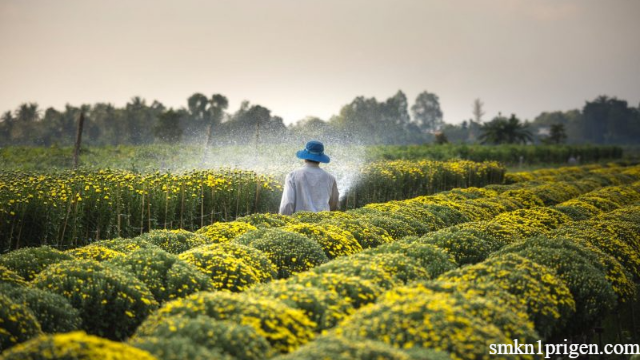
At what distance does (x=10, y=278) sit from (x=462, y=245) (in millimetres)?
5290

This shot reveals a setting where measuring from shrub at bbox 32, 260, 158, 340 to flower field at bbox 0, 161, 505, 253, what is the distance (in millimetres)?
3709

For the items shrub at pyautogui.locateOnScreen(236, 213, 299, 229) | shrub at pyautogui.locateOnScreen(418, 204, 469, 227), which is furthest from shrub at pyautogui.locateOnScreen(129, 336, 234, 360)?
shrub at pyautogui.locateOnScreen(418, 204, 469, 227)

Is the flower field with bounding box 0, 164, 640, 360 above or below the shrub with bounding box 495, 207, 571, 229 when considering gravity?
below

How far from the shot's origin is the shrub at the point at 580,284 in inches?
265

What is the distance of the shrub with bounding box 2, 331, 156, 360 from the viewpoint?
3.61 meters

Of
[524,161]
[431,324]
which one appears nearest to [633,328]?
[431,324]

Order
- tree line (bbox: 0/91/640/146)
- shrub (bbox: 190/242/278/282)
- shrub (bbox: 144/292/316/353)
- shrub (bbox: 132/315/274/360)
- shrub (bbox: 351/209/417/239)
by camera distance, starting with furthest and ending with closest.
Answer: tree line (bbox: 0/91/640/146) < shrub (bbox: 351/209/417/239) < shrub (bbox: 190/242/278/282) < shrub (bbox: 144/292/316/353) < shrub (bbox: 132/315/274/360)

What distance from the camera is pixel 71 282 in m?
5.64

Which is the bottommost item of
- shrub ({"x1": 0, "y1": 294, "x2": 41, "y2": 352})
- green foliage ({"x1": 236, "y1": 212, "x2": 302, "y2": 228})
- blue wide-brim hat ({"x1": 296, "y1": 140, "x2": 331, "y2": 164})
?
shrub ({"x1": 0, "y1": 294, "x2": 41, "y2": 352})

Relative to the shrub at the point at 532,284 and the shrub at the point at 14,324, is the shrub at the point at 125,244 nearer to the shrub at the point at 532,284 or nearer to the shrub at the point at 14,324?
the shrub at the point at 14,324

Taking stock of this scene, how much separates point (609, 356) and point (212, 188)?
26.7ft

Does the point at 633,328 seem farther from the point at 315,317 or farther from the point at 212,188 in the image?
the point at 212,188

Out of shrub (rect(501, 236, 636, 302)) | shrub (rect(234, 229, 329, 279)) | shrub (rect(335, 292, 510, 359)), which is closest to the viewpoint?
shrub (rect(335, 292, 510, 359))

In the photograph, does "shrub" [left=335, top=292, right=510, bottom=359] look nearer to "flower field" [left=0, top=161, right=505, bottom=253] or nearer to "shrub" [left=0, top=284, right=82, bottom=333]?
"shrub" [left=0, top=284, right=82, bottom=333]
